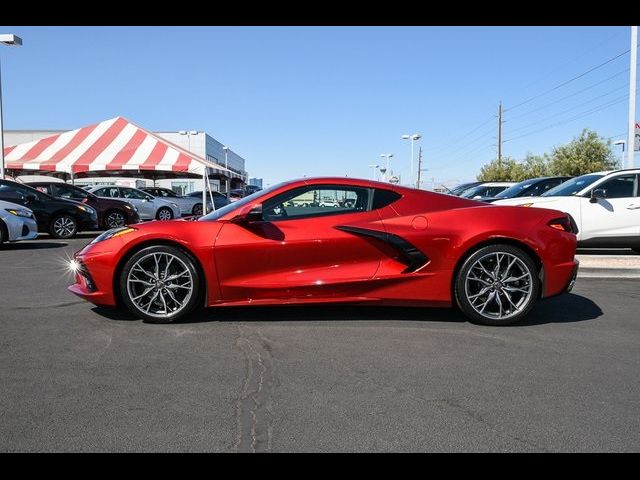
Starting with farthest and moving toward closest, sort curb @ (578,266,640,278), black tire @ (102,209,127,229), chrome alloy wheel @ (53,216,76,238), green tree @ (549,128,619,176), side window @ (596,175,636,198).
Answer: green tree @ (549,128,619,176) < black tire @ (102,209,127,229) < chrome alloy wheel @ (53,216,76,238) < side window @ (596,175,636,198) < curb @ (578,266,640,278)

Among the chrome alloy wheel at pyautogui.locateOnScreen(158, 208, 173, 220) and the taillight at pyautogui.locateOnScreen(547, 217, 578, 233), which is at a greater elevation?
the chrome alloy wheel at pyautogui.locateOnScreen(158, 208, 173, 220)

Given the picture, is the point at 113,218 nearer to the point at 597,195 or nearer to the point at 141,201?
the point at 141,201

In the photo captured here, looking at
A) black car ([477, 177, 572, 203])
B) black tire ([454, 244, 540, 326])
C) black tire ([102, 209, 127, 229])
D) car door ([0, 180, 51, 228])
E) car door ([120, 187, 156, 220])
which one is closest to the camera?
black tire ([454, 244, 540, 326])

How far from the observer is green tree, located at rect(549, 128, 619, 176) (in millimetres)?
33844

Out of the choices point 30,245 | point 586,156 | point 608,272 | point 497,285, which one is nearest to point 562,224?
point 497,285

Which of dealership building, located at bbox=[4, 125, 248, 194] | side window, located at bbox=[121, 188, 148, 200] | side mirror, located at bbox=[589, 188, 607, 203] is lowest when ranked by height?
side mirror, located at bbox=[589, 188, 607, 203]

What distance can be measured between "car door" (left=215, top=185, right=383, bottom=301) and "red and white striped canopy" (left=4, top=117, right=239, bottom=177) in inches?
520

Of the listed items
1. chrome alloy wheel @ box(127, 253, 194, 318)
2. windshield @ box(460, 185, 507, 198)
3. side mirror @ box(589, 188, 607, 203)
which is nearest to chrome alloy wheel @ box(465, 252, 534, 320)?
chrome alloy wheel @ box(127, 253, 194, 318)

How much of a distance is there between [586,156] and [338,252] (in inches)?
1366

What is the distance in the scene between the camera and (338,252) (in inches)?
181

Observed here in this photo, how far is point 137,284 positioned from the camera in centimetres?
457

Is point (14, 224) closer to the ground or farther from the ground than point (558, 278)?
farther from the ground

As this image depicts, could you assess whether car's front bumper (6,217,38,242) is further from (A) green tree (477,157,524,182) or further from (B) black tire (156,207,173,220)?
(A) green tree (477,157,524,182)
